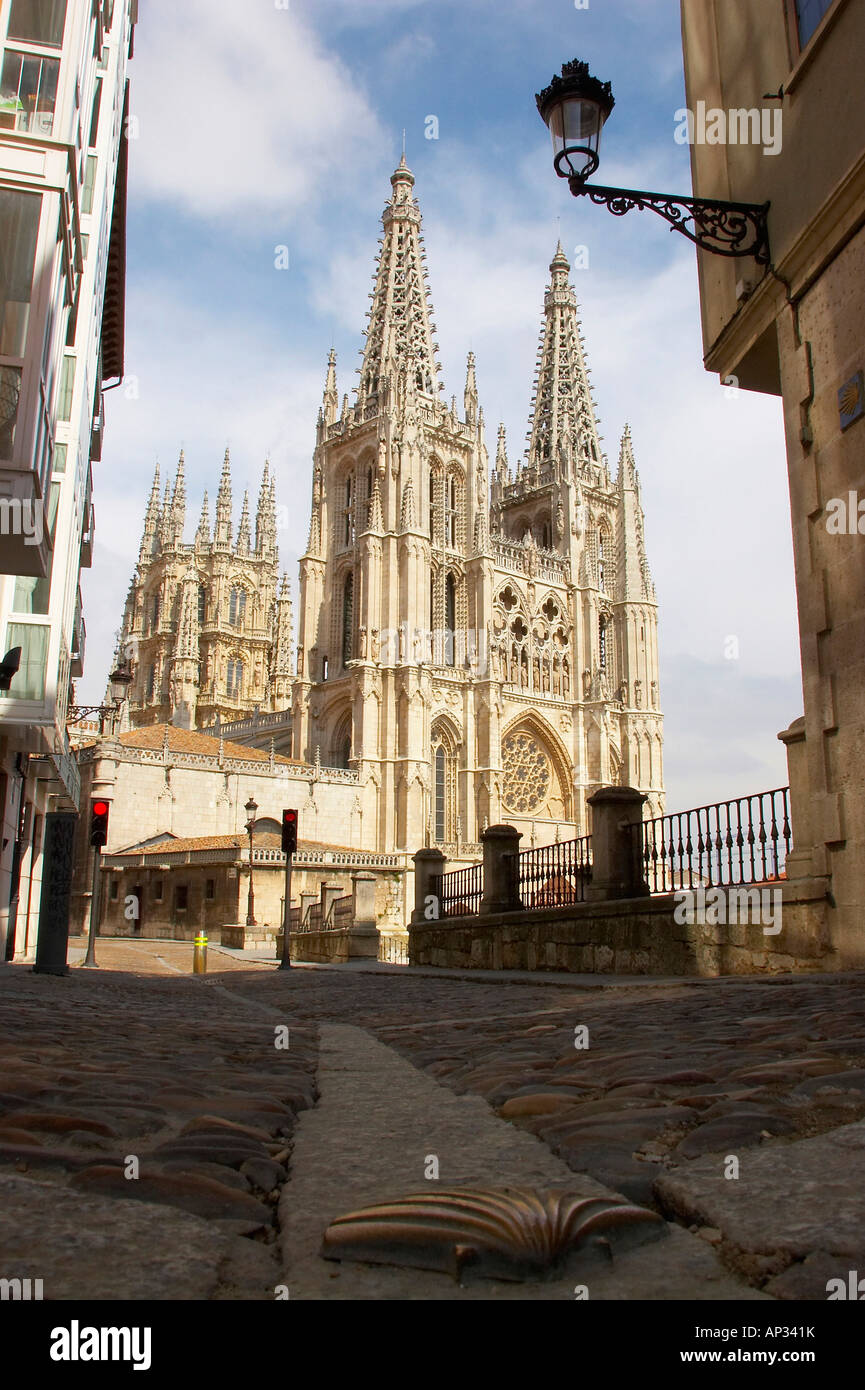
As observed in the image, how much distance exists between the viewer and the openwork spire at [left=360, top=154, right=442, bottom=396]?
57344mm

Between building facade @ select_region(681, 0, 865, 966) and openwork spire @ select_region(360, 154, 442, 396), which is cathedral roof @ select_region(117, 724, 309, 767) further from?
building facade @ select_region(681, 0, 865, 966)

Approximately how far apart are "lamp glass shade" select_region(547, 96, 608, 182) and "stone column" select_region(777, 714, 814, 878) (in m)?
4.57

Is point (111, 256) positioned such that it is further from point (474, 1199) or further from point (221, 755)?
point (474, 1199)

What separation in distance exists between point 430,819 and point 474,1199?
47.7 metres

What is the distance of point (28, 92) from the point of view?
1098cm

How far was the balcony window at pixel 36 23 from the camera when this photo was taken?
11414 millimetres

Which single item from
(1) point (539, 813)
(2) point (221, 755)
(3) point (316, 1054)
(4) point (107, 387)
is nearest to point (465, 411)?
(1) point (539, 813)

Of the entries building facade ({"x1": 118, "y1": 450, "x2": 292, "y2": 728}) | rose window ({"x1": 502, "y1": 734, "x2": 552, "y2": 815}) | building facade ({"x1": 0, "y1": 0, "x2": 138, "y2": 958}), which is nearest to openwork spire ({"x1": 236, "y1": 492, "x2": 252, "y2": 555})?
building facade ({"x1": 118, "y1": 450, "x2": 292, "y2": 728})

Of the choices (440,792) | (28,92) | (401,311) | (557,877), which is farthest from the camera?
(401,311)

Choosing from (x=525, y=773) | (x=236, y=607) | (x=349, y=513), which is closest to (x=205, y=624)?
(x=236, y=607)

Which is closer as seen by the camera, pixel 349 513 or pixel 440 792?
pixel 440 792

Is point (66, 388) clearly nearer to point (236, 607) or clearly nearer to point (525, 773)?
point (525, 773)

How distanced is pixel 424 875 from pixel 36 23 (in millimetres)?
13963

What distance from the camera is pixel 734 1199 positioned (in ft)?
5.99
